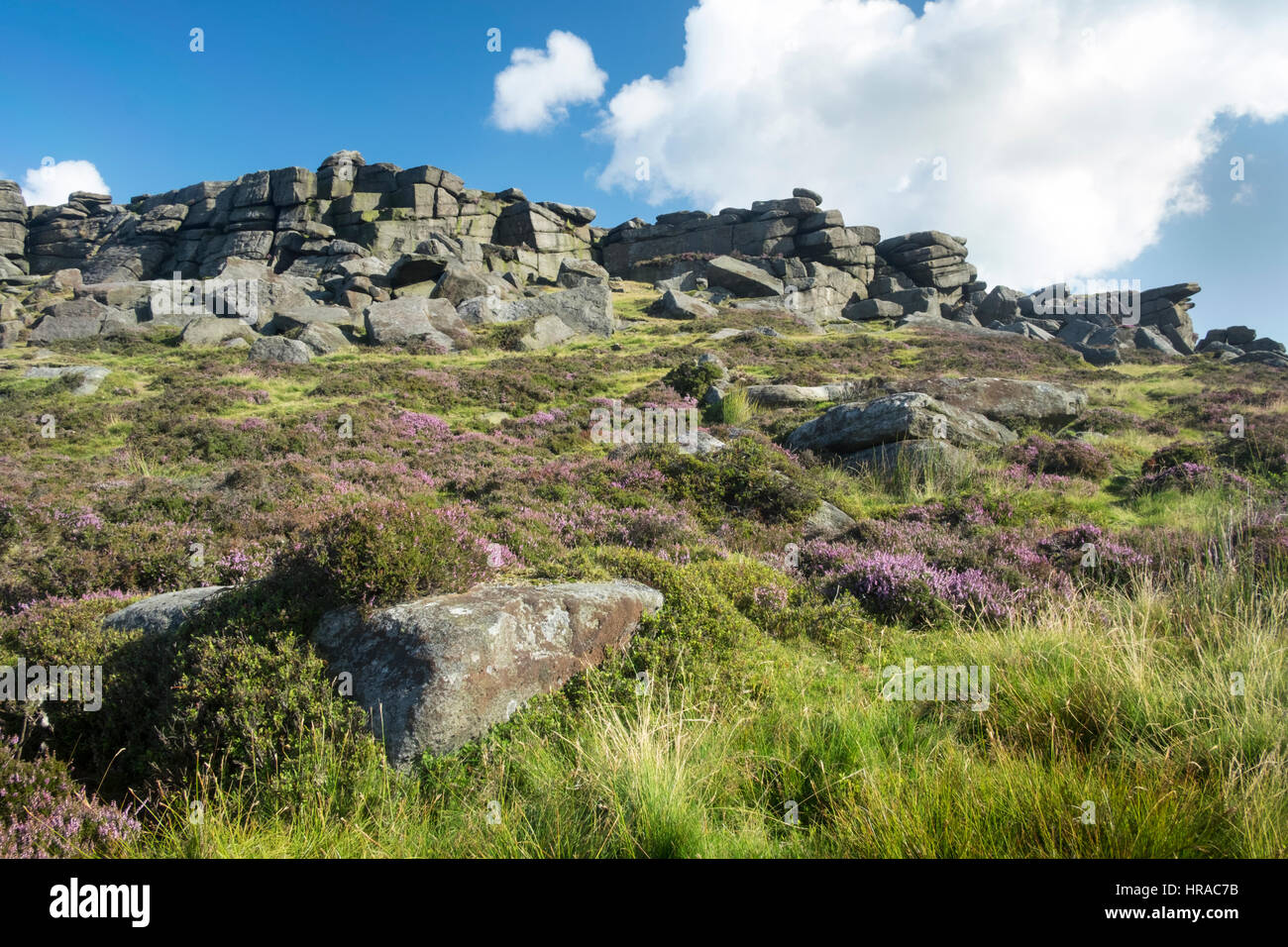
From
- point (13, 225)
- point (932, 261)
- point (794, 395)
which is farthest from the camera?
point (13, 225)

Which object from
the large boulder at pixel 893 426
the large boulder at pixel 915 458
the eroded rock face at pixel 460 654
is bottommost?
the eroded rock face at pixel 460 654

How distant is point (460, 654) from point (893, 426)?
11852mm

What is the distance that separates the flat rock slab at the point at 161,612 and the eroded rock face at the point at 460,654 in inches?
65.0

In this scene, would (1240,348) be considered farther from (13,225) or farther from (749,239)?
(13,225)

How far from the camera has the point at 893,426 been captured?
561 inches

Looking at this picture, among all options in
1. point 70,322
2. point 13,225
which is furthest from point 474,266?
point 13,225

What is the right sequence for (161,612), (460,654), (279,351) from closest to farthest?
1. (460,654)
2. (161,612)
3. (279,351)

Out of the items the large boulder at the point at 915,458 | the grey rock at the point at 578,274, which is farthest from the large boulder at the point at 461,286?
the large boulder at the point at 915,458

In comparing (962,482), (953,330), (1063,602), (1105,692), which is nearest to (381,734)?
(1105,692)

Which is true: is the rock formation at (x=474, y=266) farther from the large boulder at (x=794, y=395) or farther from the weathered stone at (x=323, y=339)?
the large boulder at (x=794, y=395)

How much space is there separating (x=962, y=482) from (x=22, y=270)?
94499 mm

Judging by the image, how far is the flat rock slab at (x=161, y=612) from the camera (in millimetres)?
5961

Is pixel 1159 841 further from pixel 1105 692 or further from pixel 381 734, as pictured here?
pixel 381 734
